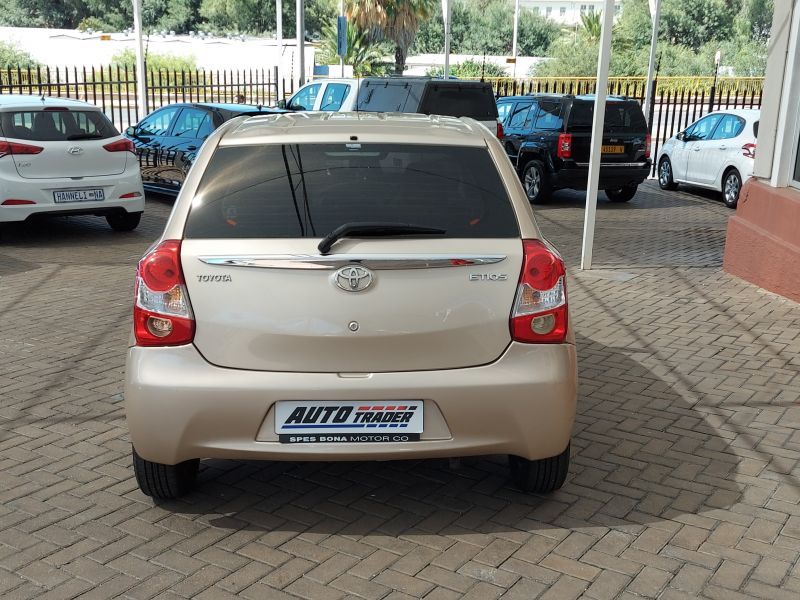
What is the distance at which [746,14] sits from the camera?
7300 centimetres

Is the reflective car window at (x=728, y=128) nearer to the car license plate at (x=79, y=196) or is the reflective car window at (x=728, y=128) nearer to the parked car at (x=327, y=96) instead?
the parked car at (x=327, y=96)

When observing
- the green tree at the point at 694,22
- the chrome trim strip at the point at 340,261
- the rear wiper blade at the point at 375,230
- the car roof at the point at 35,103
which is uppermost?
the green tree at the point at 694,22

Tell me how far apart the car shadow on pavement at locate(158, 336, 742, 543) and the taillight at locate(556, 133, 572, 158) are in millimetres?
10126

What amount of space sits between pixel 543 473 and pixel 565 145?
11.3 meters

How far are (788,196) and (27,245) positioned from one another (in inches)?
320

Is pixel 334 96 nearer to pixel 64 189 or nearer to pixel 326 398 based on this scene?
pixel 64 189

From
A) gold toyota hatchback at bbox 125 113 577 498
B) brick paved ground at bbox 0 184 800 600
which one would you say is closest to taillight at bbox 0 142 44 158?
brick paved ground at bbox 0 184 800 600

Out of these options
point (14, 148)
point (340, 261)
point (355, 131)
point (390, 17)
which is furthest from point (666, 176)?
point (390, 17)

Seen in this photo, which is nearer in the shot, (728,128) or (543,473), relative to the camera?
(543,473)

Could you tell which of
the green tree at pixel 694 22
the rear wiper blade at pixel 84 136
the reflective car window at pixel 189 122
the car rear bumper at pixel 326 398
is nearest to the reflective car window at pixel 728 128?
the reflective car window at pixel 189 122

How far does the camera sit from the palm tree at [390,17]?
142 ft

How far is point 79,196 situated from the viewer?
10.7 metres

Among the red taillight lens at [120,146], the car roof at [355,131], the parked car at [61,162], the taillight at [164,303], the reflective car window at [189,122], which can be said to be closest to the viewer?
the taillight at [164,303]

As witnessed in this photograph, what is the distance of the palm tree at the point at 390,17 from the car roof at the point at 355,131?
4062 cm
